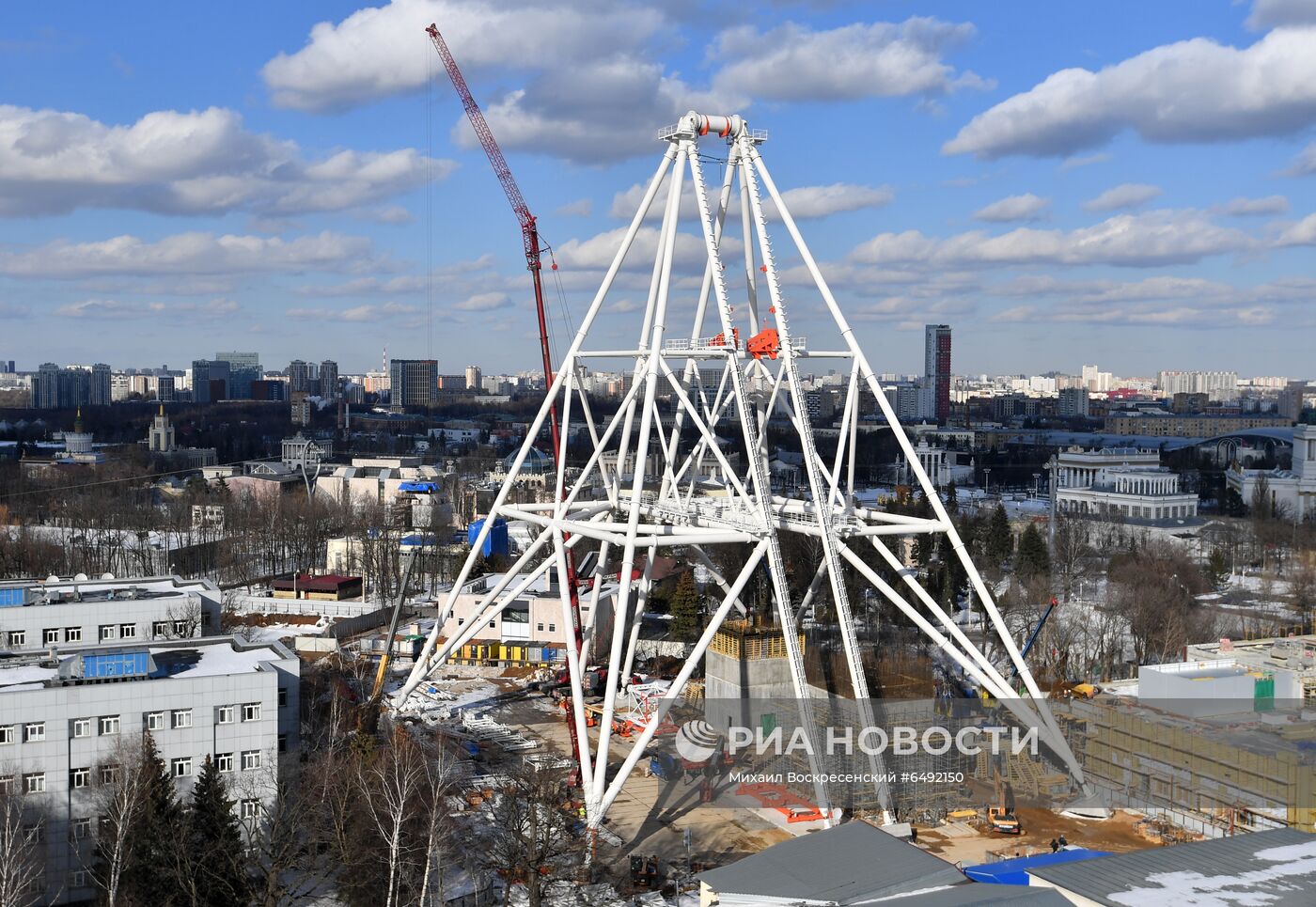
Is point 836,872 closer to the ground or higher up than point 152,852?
higher up

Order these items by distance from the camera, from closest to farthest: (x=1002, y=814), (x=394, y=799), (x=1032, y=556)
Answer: (x=394, y=799)
(x=1002, y=814)
(x=1032, y=556)

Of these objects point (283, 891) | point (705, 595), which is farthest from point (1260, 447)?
point (283, 891)

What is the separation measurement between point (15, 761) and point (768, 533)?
12.4 meters

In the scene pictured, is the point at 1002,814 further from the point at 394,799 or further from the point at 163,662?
the point at 163,662

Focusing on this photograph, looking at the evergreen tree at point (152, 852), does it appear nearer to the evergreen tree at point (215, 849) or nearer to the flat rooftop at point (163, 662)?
the evergreen tree at point (215, 849)

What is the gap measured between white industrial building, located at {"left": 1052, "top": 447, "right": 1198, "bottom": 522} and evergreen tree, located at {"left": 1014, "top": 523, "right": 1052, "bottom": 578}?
11.5m

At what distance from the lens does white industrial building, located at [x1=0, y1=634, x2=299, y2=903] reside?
1930 cm

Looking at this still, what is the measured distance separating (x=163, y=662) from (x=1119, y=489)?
71.5 m

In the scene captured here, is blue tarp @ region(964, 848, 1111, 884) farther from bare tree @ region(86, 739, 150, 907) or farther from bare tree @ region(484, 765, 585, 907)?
bare tree @ region(86, 739, 150, 907)

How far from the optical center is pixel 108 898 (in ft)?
56.4

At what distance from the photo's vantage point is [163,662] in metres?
22.7

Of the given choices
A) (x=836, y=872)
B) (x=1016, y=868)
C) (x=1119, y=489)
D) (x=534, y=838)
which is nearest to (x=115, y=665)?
(x=534, y=838)

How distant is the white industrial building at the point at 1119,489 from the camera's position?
76.3 m

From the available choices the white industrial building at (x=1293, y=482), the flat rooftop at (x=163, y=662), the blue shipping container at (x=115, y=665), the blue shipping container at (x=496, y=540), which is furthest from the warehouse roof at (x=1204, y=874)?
the white industrial building at (x=1293, y=482)
